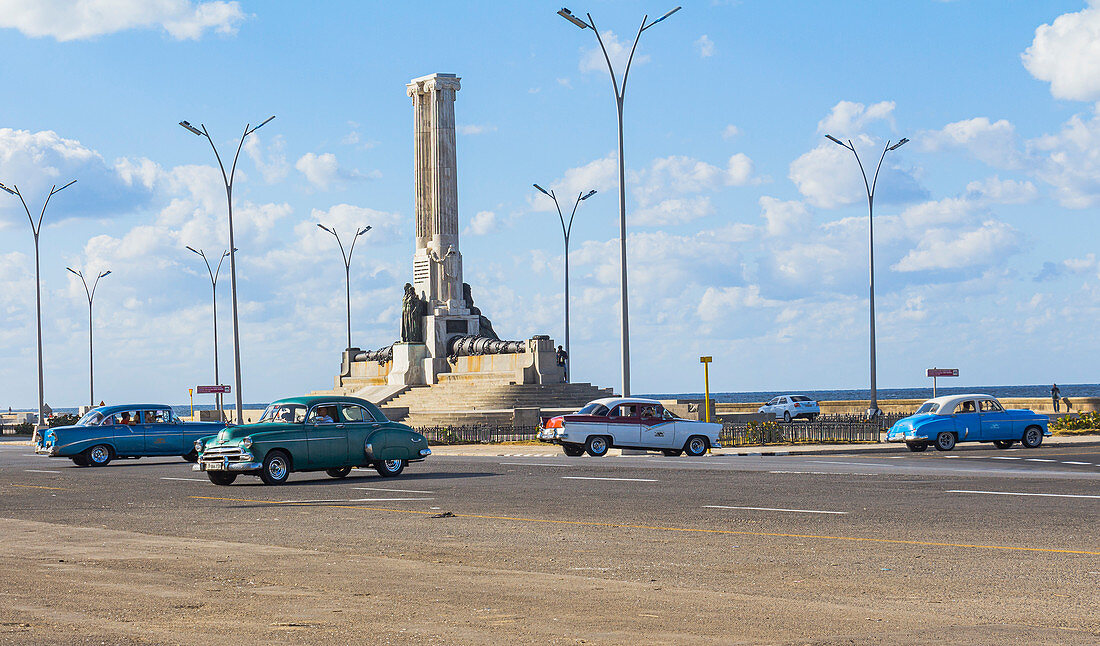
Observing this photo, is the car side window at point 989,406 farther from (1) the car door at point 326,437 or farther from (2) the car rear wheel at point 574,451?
(1) the car door at point 326,437

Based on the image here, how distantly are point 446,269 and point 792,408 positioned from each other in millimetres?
17665

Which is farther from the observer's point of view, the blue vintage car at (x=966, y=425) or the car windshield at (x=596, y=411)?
the blue vintage car at (x=966, y=425)

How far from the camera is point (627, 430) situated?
31000 millimetres

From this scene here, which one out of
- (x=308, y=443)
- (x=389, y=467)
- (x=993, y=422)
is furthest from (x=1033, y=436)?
(x=308, y=443)

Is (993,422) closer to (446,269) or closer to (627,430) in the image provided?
(627,430)

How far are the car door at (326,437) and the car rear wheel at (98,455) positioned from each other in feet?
34.4

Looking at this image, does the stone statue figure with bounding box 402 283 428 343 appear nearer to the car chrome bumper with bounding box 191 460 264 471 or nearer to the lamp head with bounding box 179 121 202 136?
the lamp head with bounding box 179 121 202 136

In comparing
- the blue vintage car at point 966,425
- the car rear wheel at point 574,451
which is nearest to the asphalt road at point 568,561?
the car rear wheel at point 574,451

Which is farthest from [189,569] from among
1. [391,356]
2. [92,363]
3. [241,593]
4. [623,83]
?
[92,363]

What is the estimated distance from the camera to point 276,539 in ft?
44.3

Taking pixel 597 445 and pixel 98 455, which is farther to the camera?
pixel 597 445

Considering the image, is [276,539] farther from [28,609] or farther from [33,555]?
[28,609]

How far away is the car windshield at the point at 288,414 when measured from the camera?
22.1 m

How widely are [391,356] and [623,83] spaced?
110 feet
